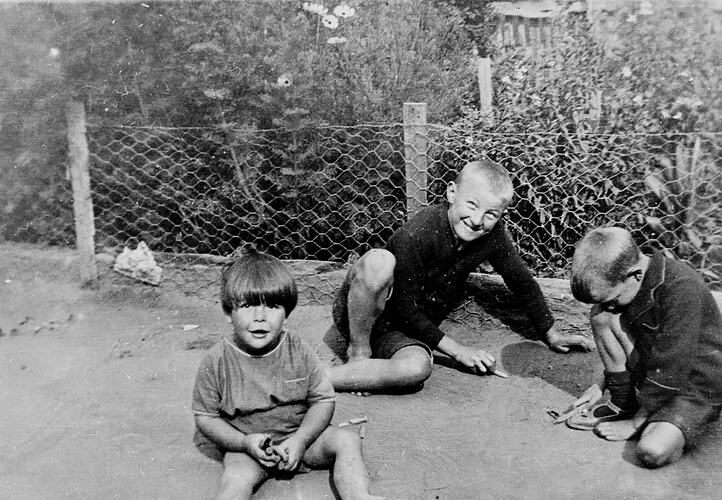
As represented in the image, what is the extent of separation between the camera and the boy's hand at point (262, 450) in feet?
7.99

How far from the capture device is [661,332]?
8.70ft

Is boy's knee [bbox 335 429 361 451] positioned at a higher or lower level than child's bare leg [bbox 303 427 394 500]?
higher

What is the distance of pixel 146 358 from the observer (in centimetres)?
391

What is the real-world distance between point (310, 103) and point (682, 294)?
105 inches

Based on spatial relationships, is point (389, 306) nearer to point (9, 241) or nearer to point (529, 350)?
point (529, 350)

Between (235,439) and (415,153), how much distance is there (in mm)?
2223

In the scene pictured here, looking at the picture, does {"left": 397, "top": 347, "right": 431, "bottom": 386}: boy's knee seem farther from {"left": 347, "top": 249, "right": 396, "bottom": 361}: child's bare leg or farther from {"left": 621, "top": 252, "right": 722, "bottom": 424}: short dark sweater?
{"left": 621, "top": 252, "right": 722, "bottom": 424}: short dark sweater

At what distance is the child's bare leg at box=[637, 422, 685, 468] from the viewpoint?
2.56 m

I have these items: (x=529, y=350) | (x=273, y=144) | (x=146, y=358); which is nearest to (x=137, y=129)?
(x=273, y=144)

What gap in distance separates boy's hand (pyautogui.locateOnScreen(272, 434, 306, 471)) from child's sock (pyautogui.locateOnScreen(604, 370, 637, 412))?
1306 mm

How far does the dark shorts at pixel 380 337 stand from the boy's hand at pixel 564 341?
2.06ft

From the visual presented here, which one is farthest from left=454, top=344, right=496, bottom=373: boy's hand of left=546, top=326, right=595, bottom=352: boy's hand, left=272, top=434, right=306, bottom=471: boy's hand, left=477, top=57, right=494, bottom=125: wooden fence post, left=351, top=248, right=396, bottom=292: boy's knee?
left=477, top=57, right=494, bottom=125: wooden fence post

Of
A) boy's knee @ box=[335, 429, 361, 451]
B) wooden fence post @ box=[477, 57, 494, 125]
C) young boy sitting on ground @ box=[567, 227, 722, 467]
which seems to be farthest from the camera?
wooden fence post @ box=[477, 57, 494, 125]

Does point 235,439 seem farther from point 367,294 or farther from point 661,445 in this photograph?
point 661,445
